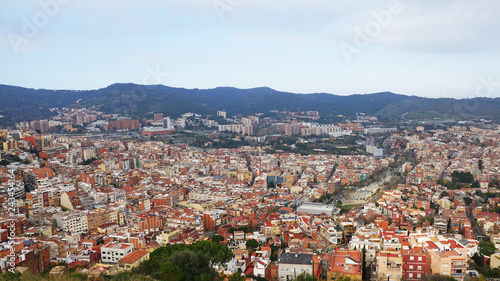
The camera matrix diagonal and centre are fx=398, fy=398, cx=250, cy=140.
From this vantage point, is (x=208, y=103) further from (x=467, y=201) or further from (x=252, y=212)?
(x=467, y=201)

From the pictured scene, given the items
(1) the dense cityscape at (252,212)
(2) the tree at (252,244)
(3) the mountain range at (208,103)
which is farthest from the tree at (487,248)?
(3) the mountain range at (208,103)

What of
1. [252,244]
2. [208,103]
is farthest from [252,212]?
[208,103]

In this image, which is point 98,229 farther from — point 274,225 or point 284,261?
point 284,261

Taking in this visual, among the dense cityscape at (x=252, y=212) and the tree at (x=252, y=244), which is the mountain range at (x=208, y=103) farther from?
the tree at (x=252, y=244)

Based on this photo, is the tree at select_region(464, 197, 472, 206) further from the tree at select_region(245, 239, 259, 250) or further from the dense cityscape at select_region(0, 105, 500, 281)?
the tree at select_region(245, 239, 259, 250)

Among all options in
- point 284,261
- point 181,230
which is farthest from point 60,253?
point 284,261

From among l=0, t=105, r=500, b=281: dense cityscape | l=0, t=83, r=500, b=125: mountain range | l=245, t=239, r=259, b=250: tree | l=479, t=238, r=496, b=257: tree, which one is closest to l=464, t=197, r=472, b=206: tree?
l=0, t=105, r=500, b=281: dense cityscape
